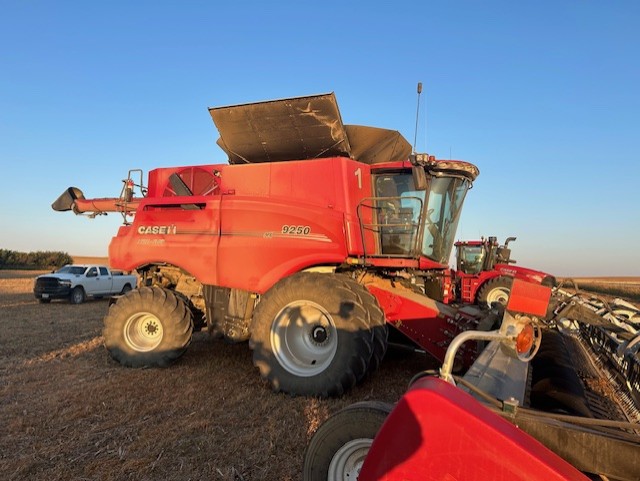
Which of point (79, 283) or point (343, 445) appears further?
point (79, 283)

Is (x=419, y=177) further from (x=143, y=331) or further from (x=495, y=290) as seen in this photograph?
(x=495, y=290)

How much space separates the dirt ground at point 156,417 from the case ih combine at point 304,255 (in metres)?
0.47

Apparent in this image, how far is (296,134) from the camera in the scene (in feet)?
18.7

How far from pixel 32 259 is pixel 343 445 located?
53336 millimetres

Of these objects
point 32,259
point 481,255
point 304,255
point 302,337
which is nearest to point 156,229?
point 304,255

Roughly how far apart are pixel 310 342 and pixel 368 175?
2133 millimetres

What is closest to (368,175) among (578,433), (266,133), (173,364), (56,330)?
(266,133)

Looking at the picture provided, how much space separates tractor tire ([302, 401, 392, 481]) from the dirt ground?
814 mm

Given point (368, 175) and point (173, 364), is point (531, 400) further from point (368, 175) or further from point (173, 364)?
point (173, 364)

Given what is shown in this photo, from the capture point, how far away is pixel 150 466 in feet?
9.67

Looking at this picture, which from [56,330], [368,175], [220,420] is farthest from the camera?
[56,330]

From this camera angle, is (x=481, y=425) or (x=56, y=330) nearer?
(x=481, y=425)

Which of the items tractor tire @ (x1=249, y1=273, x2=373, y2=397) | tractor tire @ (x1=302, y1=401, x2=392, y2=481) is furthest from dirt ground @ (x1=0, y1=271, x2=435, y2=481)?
tractor tire @ (x1=302, y1=401, x2=392, y2=481)

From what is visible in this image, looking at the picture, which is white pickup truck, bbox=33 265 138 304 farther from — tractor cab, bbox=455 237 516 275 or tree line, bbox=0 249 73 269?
tree line, bbox=0 249 73 269
